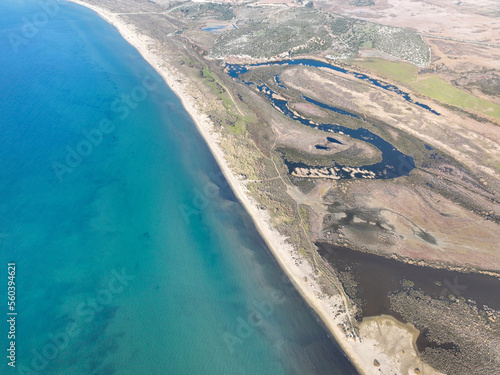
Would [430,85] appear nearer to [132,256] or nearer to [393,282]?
[393,282]

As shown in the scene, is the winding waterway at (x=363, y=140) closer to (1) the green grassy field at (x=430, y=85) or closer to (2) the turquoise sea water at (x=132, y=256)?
(1) the green grassy field at (x=430, y=85)

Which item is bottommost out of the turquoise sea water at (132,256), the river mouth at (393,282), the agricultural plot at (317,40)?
the river mouth at (393,282)

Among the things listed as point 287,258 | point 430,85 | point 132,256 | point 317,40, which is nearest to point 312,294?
point 287,258

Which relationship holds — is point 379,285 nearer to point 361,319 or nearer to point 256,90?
point 361,319

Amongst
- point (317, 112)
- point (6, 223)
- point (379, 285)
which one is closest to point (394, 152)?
point (317, 112)

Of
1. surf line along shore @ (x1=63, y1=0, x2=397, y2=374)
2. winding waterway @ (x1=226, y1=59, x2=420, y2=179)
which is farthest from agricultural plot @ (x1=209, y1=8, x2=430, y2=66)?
surf line along shore @ (x1=63, y1=0, x2=397, y2=374)

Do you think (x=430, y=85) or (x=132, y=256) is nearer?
(x=132, y=256)

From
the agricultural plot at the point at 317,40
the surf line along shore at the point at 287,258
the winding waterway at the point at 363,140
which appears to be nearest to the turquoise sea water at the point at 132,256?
the surf line along shore at the point at 287,258
